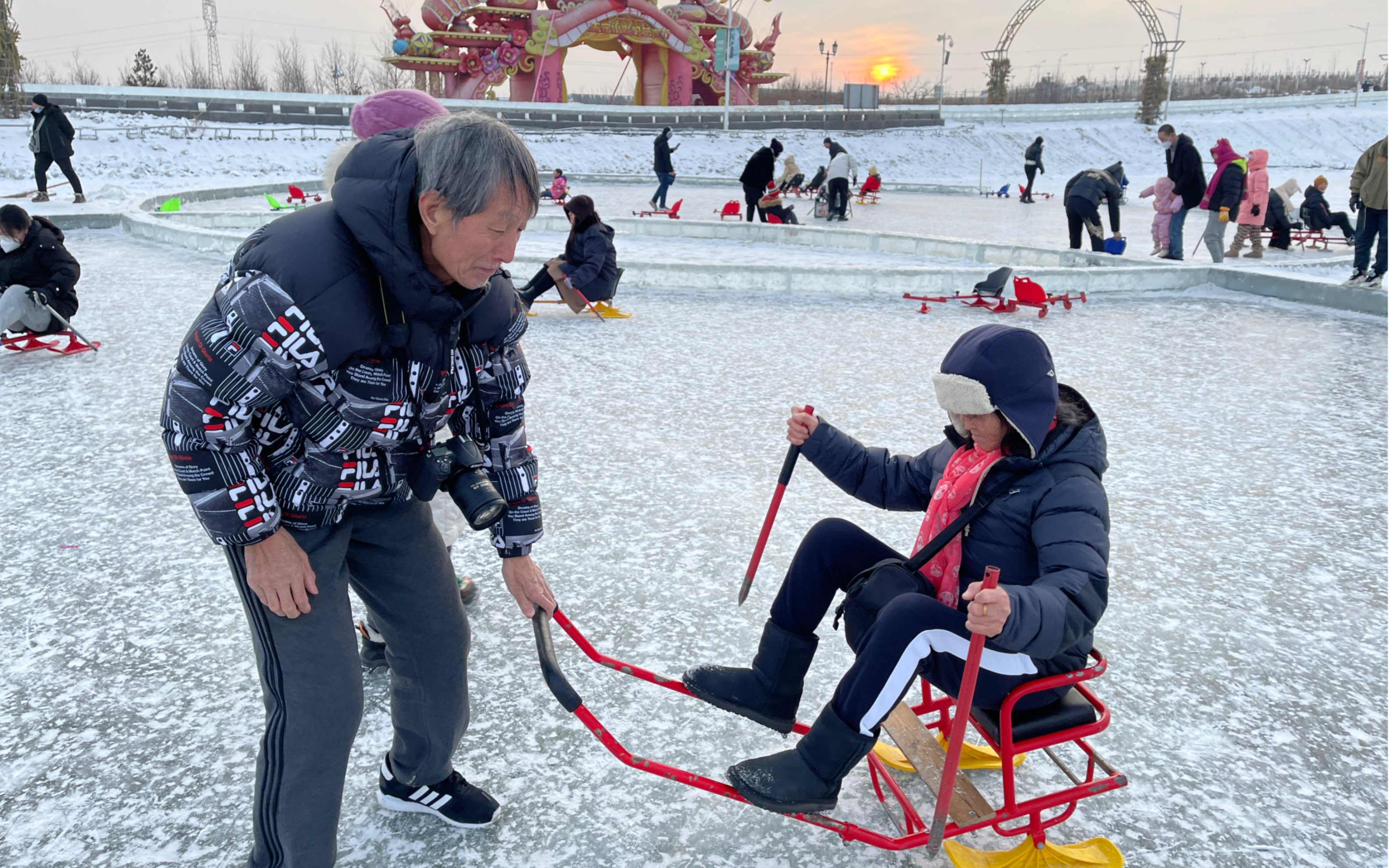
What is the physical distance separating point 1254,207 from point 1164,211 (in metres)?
1.71

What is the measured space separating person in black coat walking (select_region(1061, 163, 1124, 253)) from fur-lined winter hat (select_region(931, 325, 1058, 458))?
1026 cm

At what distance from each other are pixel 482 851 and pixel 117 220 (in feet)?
48.2

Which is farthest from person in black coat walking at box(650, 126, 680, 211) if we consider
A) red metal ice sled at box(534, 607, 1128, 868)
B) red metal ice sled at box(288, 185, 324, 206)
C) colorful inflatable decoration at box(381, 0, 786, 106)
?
colorful inflatable decoration at box(381, 0, 786, 106)

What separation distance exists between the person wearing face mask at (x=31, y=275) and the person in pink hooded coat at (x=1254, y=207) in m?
13.2

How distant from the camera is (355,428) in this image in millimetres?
1610

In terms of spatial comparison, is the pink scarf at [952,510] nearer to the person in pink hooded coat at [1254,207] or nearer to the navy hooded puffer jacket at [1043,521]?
the navy hooded puffer jacket at [1043,521]

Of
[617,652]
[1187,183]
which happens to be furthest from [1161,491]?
[1187,183]

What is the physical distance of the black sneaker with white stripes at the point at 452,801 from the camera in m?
2.04

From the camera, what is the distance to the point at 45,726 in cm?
237

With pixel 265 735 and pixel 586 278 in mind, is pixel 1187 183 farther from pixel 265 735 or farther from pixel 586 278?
pixel 265 735

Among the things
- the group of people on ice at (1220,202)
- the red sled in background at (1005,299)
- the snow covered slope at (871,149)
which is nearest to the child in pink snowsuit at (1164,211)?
the group of people on ice at (1220,202)

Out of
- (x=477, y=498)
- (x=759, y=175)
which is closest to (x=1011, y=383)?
(x=477, y=498)

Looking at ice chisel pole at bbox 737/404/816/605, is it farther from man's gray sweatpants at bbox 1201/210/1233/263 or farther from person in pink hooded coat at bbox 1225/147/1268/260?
person in pink hooded coat at bbox 1225/147/1268/260

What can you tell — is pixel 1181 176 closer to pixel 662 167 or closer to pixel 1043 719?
pixel 662 167
